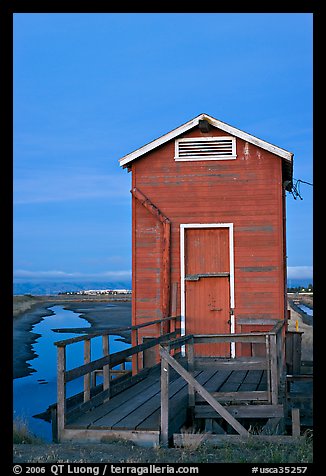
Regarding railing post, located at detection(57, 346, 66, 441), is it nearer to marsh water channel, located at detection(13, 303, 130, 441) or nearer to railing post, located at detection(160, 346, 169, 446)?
railing post, located at detection(160, 346, 169, 446)

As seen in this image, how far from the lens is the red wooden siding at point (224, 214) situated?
1420cm

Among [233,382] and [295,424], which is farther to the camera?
[233,382]

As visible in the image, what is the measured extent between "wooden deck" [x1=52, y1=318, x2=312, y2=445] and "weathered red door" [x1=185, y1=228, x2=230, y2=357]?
266 cm

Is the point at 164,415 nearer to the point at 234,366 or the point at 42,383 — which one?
the point at 234,366

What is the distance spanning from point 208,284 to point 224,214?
1.55m

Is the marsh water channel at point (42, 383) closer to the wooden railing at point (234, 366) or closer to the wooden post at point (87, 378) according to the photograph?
the wooden post at point (87, 378)

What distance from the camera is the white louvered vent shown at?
1454cm

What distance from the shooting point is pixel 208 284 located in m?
14.5

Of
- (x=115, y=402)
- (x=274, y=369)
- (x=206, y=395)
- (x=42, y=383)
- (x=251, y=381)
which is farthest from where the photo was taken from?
(x=42, y=383)

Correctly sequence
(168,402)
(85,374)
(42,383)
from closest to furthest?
(168,402) → (85,374) → (42,383)

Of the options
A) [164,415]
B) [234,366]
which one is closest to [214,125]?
[234,366]

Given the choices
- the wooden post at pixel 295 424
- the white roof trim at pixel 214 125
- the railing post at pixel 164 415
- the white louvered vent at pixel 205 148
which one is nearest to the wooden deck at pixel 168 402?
the railing post at pixel 164 415
